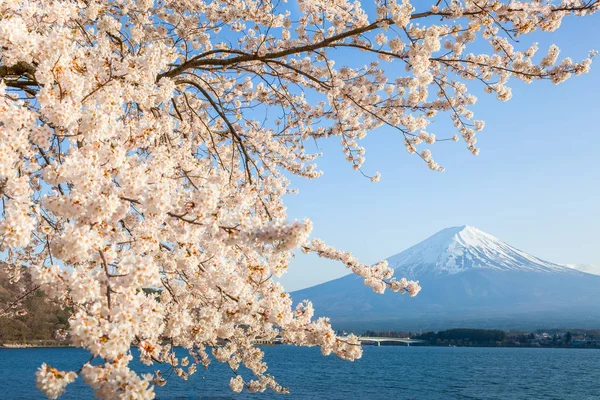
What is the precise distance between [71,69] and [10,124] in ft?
2.08

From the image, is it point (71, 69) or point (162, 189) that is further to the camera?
point (71, 69)

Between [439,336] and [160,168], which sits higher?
[160,168]

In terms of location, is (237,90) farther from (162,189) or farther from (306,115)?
(162,189)

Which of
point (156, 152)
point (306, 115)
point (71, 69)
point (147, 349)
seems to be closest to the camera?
point (147, 349)

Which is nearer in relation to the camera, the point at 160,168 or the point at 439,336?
the point at 160,168

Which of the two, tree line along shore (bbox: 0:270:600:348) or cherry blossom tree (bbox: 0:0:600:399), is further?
tree line along shore (bbox: 0:270:600:348)

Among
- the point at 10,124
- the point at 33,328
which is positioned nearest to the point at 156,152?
the point at 10,124

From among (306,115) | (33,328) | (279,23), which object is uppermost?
(279,23)

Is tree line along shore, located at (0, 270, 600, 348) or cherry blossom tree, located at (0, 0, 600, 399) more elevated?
cherry blossom tree, located at (0, 0, 600, 399)

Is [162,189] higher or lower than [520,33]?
lower

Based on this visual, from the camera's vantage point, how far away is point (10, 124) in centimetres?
264

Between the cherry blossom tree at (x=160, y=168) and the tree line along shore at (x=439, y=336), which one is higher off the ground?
the cherry blossom tree at (x=160, y=168)

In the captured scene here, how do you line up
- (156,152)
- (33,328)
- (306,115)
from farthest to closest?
(33,328) → (306,115) → (156,152)

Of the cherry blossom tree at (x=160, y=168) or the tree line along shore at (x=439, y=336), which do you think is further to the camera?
the tree line along shore at (x=439, y=336)
